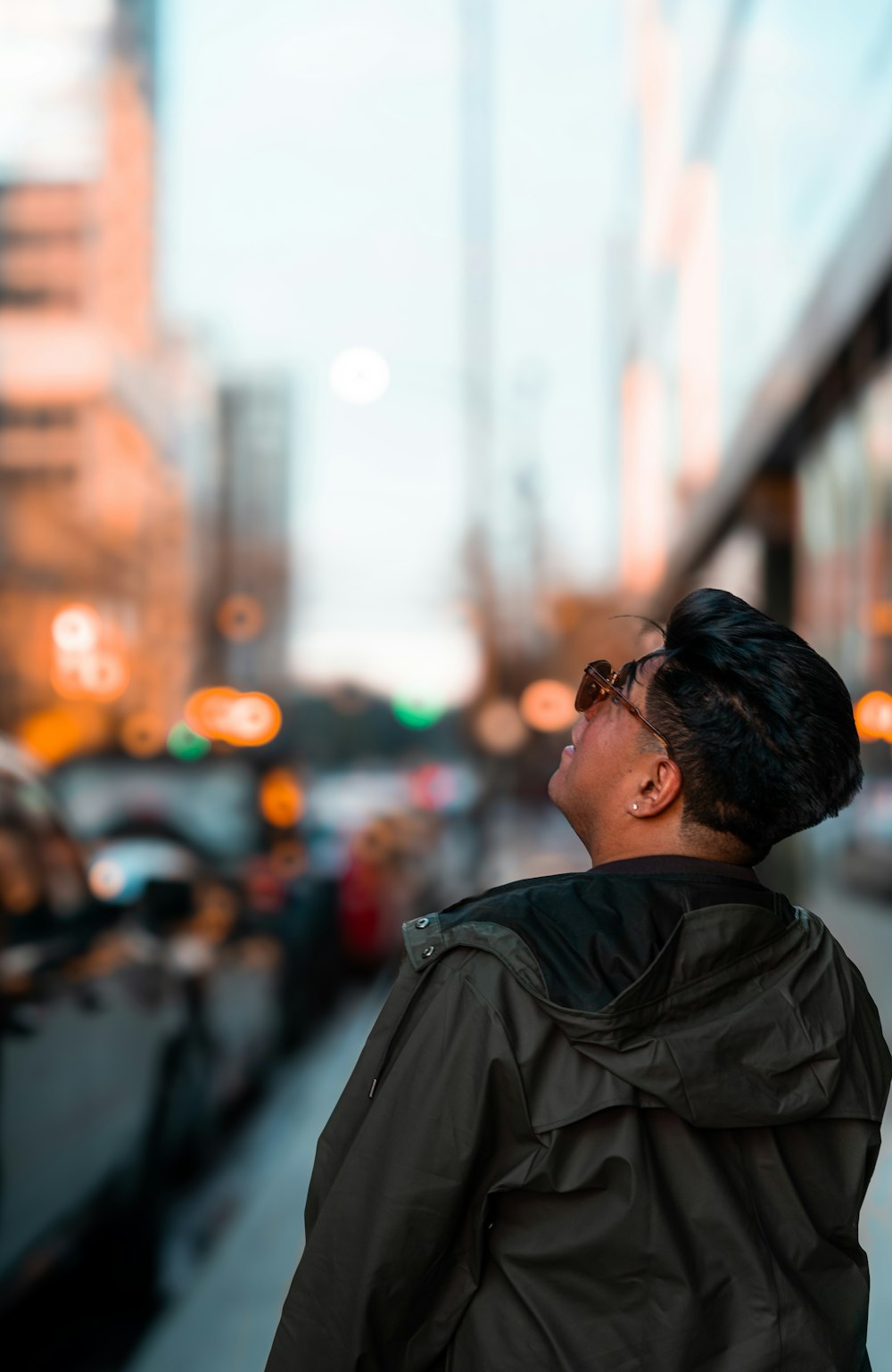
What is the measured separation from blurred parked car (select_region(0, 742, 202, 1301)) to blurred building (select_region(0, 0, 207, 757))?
35712 millimetres

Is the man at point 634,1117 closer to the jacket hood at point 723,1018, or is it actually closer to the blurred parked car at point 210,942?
the jacket hood at point 723,1018

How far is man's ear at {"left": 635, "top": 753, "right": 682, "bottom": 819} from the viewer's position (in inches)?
70.8

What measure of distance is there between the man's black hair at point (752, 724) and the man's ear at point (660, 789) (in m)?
0.01

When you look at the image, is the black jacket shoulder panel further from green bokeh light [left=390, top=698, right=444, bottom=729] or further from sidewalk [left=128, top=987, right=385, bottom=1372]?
green bokeh light [left=390, top=698, right=444, bottom=729]

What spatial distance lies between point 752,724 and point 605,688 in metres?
0.22

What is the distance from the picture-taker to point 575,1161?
162 centimetres

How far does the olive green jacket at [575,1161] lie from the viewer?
162 cm

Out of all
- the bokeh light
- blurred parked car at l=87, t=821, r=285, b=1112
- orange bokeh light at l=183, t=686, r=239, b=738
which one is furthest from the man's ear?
the bokeh light

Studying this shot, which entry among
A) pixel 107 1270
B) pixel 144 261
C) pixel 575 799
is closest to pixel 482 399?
pixel 107 1270

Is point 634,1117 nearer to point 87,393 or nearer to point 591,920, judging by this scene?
point 591,920

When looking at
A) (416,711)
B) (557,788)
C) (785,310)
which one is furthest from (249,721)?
(557,788)

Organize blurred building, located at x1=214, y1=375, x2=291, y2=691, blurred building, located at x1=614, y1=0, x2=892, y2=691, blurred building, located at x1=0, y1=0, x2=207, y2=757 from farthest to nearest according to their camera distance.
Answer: blurred building, located at x1=0, y1=0, x2=207, y2=757 → blurred building, located at x1=214, y1=375, x2=291, y2=691 → blurred building, located at x1=614, y1=0, x2=892, y2=691

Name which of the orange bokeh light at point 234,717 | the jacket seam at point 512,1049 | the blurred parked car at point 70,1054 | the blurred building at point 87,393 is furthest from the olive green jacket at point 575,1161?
the blurred building at point 87,393

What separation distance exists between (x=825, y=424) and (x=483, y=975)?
9938mm
